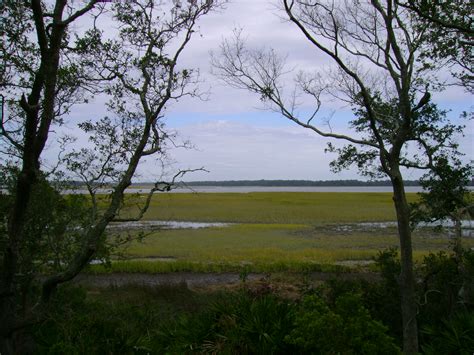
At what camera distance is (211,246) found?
94.1 feet

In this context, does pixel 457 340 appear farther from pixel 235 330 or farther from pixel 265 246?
pixel 265 246

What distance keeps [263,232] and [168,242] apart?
738 cm

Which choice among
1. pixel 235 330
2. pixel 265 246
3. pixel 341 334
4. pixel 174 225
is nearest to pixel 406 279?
pixel 341 334

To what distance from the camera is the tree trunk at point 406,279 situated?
9.55m

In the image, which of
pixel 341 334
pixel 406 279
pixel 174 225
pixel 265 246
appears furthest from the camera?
pixel 174 225

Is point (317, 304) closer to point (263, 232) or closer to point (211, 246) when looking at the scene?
point (211, 246)

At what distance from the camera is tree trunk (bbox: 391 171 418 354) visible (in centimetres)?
955

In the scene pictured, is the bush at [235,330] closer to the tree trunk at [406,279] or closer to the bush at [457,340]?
the bush at [457,340]

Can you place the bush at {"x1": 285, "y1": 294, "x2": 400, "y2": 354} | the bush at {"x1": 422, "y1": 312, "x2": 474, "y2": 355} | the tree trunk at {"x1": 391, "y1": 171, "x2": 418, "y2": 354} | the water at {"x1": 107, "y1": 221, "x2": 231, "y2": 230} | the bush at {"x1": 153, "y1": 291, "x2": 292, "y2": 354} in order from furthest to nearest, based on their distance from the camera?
the water at {"x1": 107, "y1": 221, "x2": 231, "y2": 230}, the tree trunk at {"x1": 391, "y1": 171, "x2": 418, "y2": 354}, the bush at {"x1": 153, "y1": 291, "x2": 292, "y2": 354}, the bush at {"x1": 422, "y1": 312, "x2": 474, "y2": 355}, the bush at {"x1": 285, "y1": 294, "x2": 400, "y2": 354}

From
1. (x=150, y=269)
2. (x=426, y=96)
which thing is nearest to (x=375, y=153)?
(x=426, y=96)

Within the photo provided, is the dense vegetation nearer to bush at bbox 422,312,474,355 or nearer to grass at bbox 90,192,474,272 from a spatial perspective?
bush at bbox 422,312,474,355

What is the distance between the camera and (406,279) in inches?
377

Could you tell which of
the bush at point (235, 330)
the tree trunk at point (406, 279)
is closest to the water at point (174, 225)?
the tree trunk at point (406, 279)

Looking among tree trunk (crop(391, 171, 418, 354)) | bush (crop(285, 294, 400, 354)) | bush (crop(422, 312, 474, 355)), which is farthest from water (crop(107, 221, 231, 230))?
bush (crop(285, 294, 400, 354))
